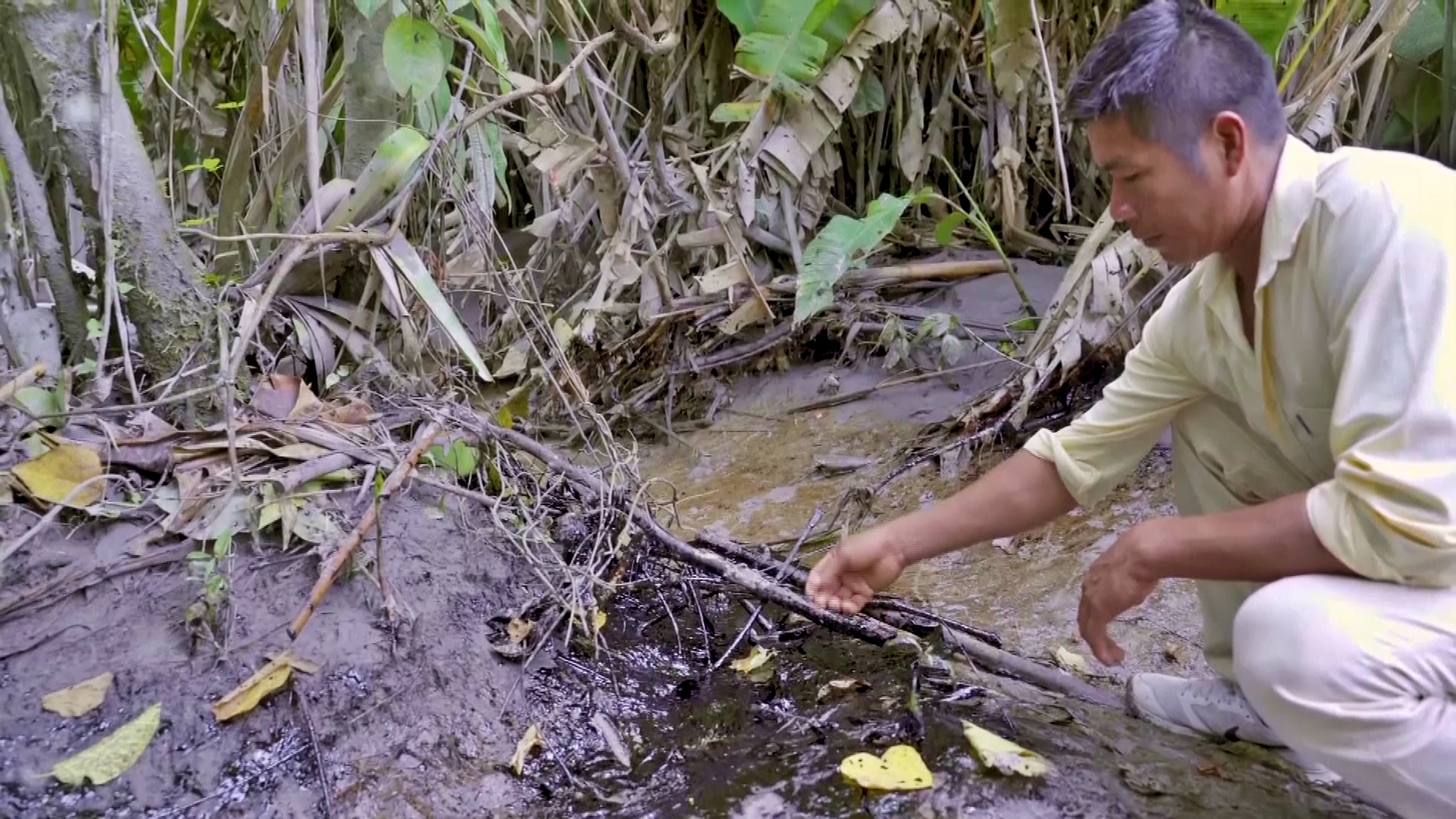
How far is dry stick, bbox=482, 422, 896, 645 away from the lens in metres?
2.23

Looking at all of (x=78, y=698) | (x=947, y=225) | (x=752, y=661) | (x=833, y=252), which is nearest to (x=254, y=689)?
(x=78, y=698)

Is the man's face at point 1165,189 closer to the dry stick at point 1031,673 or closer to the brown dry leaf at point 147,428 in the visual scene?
the dry stick at point 1031,673

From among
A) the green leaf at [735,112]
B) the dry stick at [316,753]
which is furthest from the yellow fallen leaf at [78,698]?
the green leaf at [735,112]

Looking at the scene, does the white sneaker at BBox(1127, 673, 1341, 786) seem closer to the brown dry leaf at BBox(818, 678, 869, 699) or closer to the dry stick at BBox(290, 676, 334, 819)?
the brown dry leaf at BBox(818, 678, 869, 699)

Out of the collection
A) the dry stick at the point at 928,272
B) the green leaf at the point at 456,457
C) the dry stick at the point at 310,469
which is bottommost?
the dry stick at the point at 928,272

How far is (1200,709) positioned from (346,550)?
1.58 metres

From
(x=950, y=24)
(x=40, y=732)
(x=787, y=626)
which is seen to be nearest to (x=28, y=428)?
(x=40, y=732)

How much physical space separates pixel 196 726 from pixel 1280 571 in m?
1.64

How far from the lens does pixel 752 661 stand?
2203 millimetres

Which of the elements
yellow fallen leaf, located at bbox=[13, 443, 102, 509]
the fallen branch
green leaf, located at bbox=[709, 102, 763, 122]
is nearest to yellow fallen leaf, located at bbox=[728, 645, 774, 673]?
yellow fallen leaf, located at bbox=[13, 443, 102, 509]

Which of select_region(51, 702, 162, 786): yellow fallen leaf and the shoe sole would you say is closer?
select_region(51, 702, 162, 786): yellow fallen leaf

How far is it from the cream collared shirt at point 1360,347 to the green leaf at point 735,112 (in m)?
2.66

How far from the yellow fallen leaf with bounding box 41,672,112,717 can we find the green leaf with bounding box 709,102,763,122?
2977 mm

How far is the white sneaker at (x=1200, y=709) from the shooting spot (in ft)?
6.31
